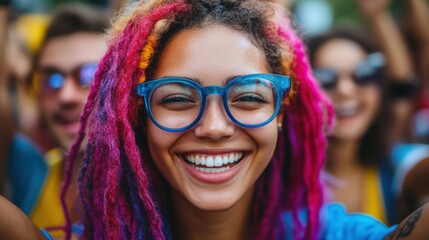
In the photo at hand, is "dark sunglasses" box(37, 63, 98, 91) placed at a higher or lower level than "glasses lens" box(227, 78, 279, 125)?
higher

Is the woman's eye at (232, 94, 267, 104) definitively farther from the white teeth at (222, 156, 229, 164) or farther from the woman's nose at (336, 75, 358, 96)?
the woman's nose at (336, 75, 358, 96)

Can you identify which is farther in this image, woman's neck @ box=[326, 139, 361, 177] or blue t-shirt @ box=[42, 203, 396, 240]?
woman's neck @ box=[326, 139, 361, 177]

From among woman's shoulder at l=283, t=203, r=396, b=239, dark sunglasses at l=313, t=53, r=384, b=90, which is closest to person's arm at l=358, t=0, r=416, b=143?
dark sunglasses at l=313, t=53, r=384, b=90

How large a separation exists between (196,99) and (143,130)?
0.28 metres

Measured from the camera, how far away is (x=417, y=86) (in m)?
4.66

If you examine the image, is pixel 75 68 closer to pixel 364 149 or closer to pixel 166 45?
pixel 166 45

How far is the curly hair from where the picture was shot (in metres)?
2.03

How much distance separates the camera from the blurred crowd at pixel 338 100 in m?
3.25

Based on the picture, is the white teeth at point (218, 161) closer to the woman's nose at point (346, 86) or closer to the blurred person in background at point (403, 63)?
the woman's nose at point (346, 86)

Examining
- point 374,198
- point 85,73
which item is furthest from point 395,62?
point 85,73

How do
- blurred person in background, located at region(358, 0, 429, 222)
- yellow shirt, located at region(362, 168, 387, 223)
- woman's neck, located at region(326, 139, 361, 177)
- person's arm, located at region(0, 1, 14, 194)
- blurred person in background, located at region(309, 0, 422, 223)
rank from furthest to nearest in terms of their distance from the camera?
1. blurred person in background, located at region(358, 0, 429, 222)
2. woman's neck, located at region(326, 139, 361, 177)
3. blurred person in background, located at region(309, 0, 422, 223)
4. yellow shirt, located at region(362, 168, 387, 223)
5. person's arm, located at region(0, 1, 14, 194)

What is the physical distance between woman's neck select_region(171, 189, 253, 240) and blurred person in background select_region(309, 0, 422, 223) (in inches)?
52.1

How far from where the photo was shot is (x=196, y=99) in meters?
1.98

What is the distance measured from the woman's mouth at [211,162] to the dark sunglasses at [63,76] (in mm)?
1392
